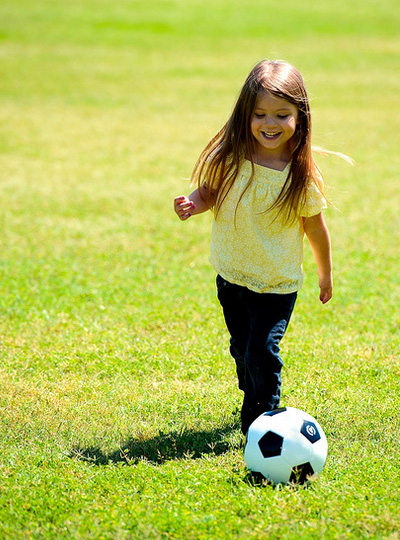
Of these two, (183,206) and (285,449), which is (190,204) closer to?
(183,206)

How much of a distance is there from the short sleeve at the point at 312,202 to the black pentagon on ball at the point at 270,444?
1089mm

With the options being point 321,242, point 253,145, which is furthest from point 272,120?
point 321,242

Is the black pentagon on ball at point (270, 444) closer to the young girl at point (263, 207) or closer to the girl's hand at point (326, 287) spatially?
the young girl at point (263, 207)

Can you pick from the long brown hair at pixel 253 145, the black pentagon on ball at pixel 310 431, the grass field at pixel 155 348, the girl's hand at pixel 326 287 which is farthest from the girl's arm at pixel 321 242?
the black pentagon on ball at pixel 310 431

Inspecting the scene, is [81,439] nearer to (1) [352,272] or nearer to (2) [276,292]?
(2) [276,292]

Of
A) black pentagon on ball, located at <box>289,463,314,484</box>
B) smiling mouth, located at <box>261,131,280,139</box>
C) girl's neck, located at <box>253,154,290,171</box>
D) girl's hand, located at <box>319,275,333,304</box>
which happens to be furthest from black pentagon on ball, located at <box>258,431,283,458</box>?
smiling mouth, located at <box>261,131,280,139</box>

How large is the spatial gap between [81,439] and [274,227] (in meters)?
1.50

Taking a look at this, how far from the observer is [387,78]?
63.0 feet

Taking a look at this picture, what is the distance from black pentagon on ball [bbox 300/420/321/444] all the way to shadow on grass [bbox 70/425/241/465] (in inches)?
19.8

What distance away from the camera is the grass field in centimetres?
316

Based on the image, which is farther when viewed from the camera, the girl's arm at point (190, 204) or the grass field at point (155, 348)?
the girl's arm at point (190, 204)

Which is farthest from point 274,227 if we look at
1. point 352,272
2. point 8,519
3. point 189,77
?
→ point 189,77

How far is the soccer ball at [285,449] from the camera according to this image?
3309 millimetres

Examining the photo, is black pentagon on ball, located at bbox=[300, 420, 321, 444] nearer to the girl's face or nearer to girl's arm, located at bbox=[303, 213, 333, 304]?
girl's arm, located at bbox=[303, 213, 333, 304]
